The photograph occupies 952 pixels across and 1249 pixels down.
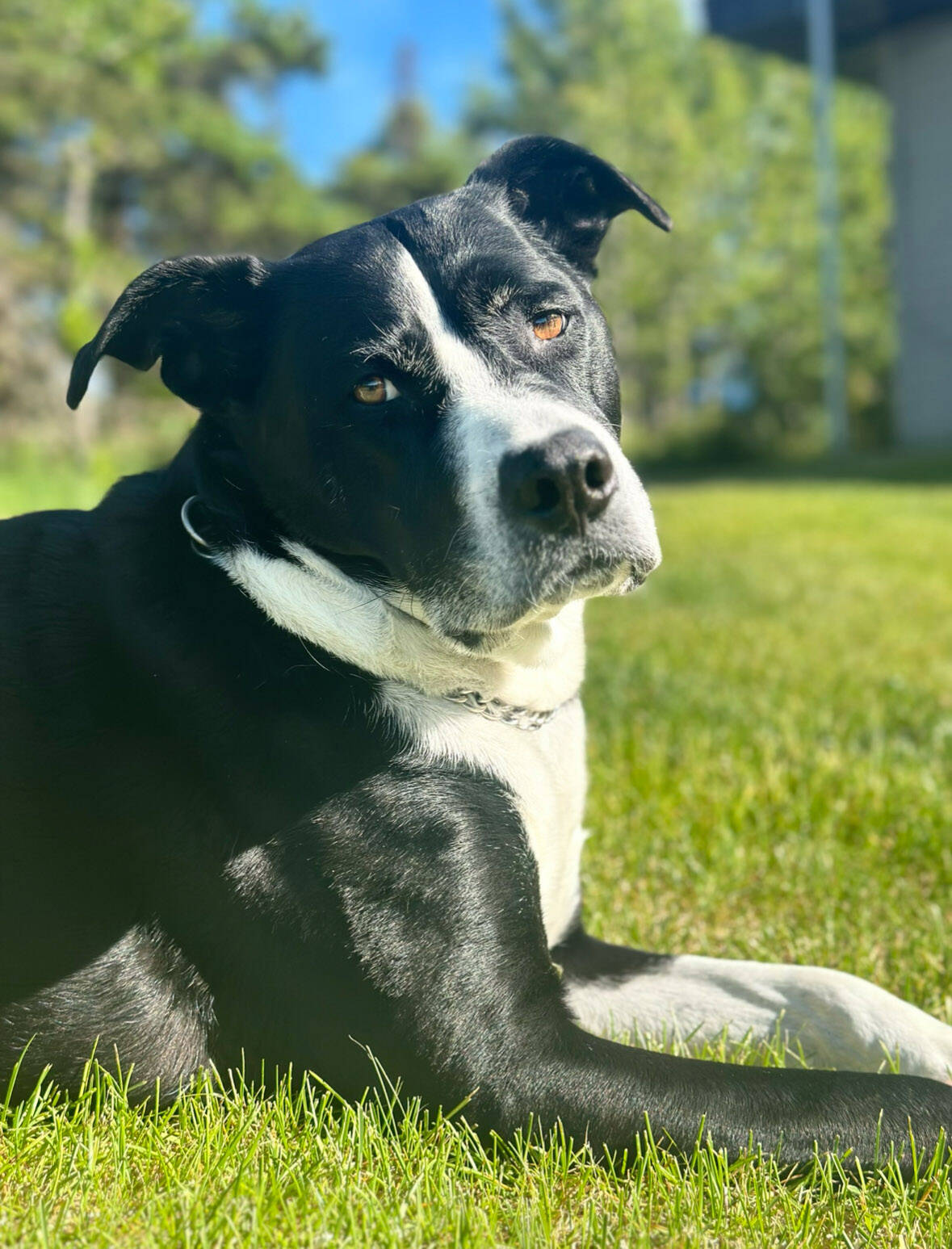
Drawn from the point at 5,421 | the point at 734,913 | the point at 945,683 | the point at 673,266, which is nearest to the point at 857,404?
the point at 673,266

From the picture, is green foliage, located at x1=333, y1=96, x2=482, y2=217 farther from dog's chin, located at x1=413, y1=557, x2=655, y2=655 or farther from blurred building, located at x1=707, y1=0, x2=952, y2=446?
dog's chin, located at x1=413, y1=557, x2=655, y2=655

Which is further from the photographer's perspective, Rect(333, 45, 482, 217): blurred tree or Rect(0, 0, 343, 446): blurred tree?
Rect(333, 45, 482, 217): blurred tree

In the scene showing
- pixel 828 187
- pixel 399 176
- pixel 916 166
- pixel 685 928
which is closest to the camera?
pixel 685 928

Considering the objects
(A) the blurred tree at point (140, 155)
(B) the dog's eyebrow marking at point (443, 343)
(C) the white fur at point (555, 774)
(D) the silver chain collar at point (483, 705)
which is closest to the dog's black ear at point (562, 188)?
(B) the dog's eyebrow marking at point (443, 343)

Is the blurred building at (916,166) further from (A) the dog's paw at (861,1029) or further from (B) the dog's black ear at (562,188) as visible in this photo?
(A) the dog's paw at (861,1029)

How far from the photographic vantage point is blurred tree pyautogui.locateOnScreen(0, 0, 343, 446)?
1988 cm

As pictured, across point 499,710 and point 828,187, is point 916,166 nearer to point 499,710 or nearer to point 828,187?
point 828,187

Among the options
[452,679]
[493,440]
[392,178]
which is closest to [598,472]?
[493,440]

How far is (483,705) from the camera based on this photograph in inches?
86.8

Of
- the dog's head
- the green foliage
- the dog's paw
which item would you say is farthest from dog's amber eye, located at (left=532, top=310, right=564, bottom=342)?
the green foliage

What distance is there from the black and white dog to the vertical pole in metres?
19.8

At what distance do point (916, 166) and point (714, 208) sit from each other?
43.3 ft

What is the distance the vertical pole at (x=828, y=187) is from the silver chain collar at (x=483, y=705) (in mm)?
19804

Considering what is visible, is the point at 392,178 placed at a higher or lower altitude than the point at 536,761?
higher
